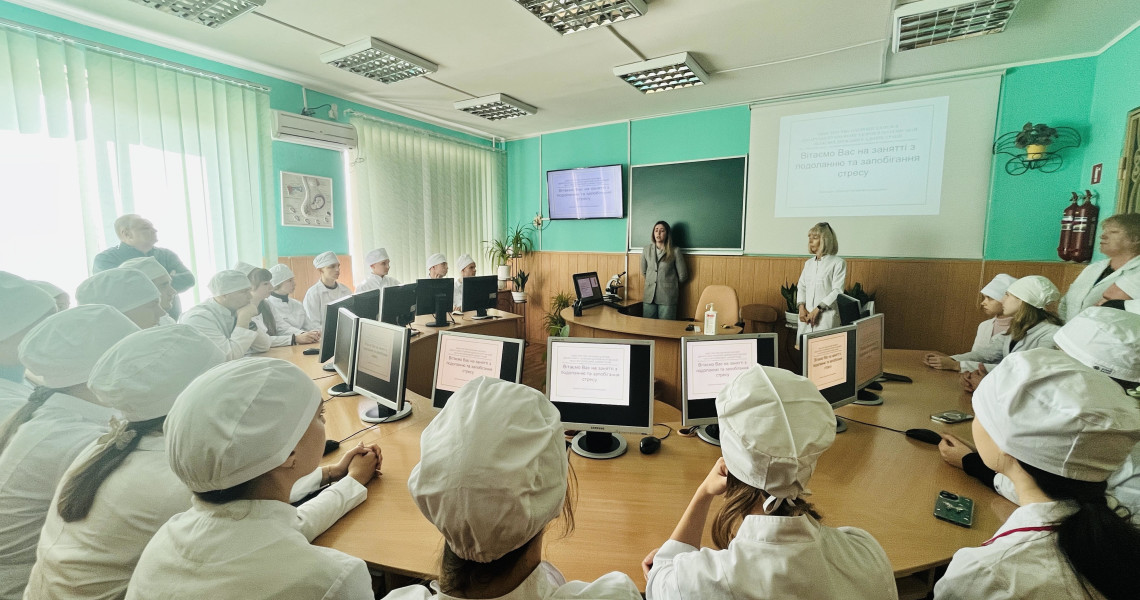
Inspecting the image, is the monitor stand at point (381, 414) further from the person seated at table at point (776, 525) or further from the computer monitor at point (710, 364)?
the person seated at table at point (776, 525)

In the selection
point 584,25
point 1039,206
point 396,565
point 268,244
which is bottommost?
point 396,565

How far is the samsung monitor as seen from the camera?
602 centimetres

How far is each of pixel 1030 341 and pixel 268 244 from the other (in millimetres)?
5612

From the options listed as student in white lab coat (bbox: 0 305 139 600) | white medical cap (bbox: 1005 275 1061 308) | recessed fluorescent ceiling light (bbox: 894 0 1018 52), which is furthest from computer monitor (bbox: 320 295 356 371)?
recessed fluorescent ceiling light (bbox: 894 0 1018 52)

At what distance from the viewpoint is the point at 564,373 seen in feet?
5.99

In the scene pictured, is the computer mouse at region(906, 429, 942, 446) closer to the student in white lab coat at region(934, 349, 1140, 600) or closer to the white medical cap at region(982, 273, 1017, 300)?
the student in white lab coat at region(934, 349, 1140, 600)

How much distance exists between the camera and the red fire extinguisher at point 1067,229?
11.6 feet

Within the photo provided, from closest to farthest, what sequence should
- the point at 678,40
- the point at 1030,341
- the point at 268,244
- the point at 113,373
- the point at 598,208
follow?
1. the point at 113,373
2. the point at 1030,341
3. the point at 678,40
4. the point at 268,244
5. the point at 598,208

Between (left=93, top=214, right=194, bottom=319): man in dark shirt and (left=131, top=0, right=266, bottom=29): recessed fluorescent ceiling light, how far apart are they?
140 cm

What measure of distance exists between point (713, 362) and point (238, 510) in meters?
1.58

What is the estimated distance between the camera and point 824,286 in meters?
4.07

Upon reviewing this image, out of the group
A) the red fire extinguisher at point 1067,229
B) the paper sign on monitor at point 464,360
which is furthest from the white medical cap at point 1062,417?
the red fire extinguisher at point 1067,229

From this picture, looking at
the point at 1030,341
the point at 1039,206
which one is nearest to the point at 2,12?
the point at 1030,341

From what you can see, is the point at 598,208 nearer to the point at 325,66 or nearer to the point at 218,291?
the point at 325,66
